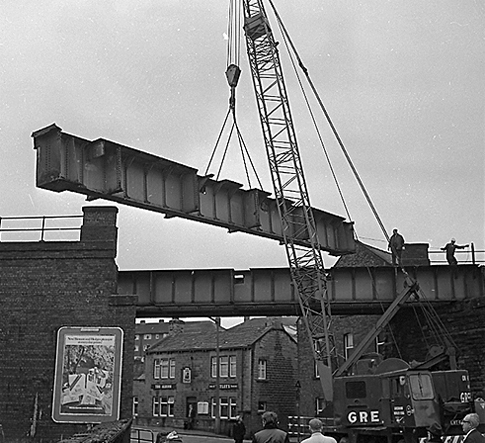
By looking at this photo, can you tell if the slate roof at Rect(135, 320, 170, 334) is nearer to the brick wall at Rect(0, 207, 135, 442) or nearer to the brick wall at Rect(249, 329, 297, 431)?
the brick wall at Rect(249, 329, 297, 431)

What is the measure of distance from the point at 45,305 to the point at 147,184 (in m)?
6.65

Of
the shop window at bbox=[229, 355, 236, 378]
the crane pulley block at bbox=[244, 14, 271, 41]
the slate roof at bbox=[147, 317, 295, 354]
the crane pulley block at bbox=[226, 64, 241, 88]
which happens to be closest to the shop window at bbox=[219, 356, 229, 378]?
the shop window at bbox=[229, 355, 236, 378]

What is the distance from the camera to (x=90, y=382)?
23719 mm

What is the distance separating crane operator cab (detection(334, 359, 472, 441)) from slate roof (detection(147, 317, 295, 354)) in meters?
31.7

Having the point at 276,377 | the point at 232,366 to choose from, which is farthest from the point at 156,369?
the point at 276,377

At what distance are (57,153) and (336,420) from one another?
10397 millimetres

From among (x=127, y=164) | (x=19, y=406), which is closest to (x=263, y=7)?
(x=127, y=164)

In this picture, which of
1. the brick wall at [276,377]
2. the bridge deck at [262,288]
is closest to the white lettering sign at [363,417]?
the bridge deck at [262,288]

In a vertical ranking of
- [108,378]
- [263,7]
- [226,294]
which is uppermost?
[263,7]

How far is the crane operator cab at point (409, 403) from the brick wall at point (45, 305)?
8.17 metres

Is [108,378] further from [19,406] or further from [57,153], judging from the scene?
[57,153]

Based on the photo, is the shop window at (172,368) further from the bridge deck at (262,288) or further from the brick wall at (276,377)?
the bridge deck at (262,288)

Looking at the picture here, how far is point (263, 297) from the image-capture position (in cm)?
2906

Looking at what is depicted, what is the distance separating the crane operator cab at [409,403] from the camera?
59.6 feet
